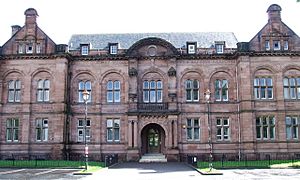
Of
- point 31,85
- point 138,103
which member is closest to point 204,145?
point 138,103

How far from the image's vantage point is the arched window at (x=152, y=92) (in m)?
40.9

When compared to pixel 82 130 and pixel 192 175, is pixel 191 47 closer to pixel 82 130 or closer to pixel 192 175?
pixel 82 130

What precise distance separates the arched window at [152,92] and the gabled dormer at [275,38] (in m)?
10.9

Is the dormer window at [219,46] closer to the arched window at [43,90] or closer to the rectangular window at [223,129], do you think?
the rectangular window at [223,129]

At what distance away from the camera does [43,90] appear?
1586 inches

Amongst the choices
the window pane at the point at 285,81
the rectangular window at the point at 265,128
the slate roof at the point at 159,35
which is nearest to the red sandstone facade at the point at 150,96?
the rectangular window at the point at 265,128

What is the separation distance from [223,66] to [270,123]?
7.84 meters

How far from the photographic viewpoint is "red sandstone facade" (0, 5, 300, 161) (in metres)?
38.9

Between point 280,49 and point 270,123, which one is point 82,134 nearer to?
point 270,123

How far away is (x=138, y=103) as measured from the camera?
4012cm

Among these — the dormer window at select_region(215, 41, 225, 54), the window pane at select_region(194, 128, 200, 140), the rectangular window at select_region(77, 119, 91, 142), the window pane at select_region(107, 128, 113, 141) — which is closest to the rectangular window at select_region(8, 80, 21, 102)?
the rectangular window at select_region(77, 119, 91, 142)

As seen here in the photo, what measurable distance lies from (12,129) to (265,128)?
26867 mm

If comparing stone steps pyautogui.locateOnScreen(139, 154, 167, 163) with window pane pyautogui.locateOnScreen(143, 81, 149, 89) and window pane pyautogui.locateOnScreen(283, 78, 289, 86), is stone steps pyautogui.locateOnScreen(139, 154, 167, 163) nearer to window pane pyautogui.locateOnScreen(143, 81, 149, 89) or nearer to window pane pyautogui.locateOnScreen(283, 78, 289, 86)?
window pane pyautogui.locateOnScreen(143, 81, 149, 89)

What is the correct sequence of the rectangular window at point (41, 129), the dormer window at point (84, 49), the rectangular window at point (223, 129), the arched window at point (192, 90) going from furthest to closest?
the dormer window at point (84, 49)
the arched window at point (192, 90)
the rectangular window at point (223, 129)
the rectangular window at point (41, 129)
